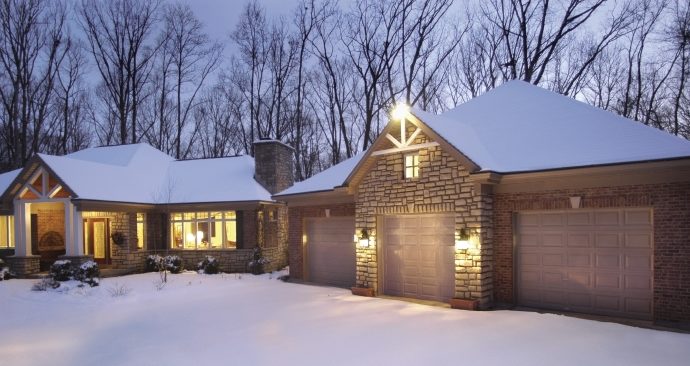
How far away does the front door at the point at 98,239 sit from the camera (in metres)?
19.4

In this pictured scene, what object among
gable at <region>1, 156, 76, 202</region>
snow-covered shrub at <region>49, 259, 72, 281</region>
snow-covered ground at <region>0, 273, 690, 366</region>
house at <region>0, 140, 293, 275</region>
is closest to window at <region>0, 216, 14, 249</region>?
house at <region>0, 140, 293, 275</region>

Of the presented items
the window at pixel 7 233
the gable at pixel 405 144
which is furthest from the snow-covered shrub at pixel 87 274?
the gable at pixel 405 144

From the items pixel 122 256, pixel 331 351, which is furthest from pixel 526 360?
pixel 122 256

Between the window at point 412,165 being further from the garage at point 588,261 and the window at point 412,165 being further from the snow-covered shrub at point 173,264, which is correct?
the snow-covered shrub at point 173,264

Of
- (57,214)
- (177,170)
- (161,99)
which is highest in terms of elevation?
(161,99)

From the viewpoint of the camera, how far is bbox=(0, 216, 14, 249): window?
61.1 ft

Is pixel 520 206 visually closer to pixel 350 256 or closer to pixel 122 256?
pixel 350 256

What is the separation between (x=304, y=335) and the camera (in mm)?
8070

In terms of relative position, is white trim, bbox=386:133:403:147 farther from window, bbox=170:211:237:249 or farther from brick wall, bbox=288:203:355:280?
window, bbox=170:211:237:249

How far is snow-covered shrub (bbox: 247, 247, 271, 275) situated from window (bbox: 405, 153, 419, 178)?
27.1ft

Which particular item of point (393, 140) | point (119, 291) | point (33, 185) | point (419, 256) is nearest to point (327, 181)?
point (393, 140)

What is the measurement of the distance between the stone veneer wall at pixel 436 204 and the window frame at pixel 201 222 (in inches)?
303

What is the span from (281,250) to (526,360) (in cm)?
1386

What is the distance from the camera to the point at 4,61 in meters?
27.0
